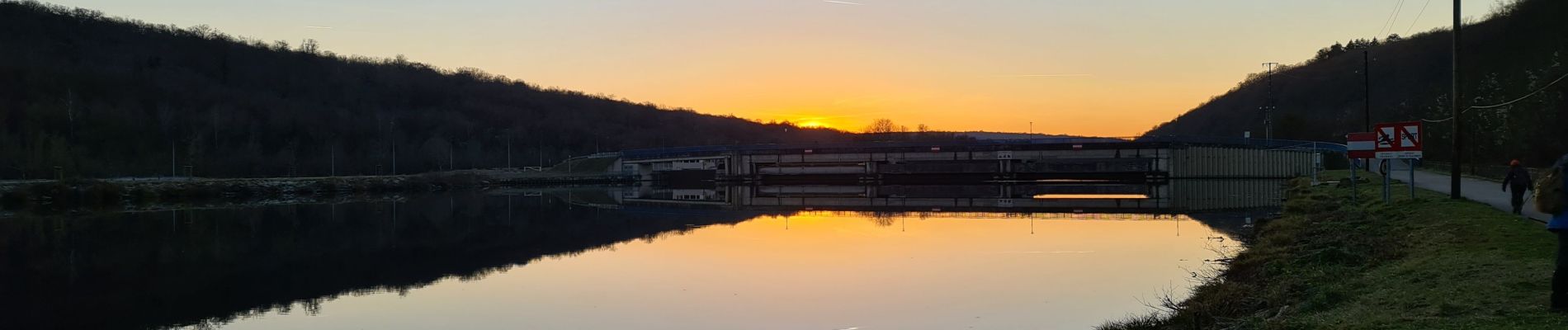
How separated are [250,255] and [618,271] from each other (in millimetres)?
11408

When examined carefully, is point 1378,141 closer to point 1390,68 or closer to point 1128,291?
point 1128,291

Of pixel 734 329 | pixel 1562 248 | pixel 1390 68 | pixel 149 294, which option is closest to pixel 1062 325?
pixel 734 329

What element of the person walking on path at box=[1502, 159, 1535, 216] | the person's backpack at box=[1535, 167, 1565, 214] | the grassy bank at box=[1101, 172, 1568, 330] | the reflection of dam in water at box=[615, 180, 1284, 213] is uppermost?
the person's backpack at box=[1535, 167, 1565, 214]

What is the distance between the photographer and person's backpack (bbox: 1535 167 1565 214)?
7.96 m

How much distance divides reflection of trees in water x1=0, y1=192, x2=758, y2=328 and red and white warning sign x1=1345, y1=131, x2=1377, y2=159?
62.9 feet

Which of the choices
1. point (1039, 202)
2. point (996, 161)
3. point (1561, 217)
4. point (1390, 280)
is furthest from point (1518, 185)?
point (996, 161)

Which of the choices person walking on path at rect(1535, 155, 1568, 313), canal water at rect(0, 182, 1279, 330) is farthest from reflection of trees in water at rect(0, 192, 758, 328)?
person walking on path at rect(1535, 155, 1568, 313)

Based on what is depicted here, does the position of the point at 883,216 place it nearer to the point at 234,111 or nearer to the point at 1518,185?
the point at 1518,185

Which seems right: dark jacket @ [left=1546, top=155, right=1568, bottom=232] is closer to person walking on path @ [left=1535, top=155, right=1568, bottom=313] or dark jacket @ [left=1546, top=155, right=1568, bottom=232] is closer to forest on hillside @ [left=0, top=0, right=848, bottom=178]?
person walking on path @ [left=1535, top=155, right=1568, bottom=313]

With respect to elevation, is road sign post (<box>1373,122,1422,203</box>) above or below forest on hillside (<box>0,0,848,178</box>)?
below

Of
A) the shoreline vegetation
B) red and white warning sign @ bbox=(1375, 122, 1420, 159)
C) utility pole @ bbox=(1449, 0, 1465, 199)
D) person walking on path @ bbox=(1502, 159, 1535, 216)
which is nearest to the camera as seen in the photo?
person walking on path @ bbox=(1502, 159, 1535, 216)

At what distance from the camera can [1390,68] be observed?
136 m

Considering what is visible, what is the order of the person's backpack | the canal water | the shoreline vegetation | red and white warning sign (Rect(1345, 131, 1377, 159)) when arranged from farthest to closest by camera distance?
the shoreline vegetation, red and white warning sign (Rect(1345, 131, 1377, 159)), the canal water, the person's backpack

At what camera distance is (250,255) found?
83.8 ft
